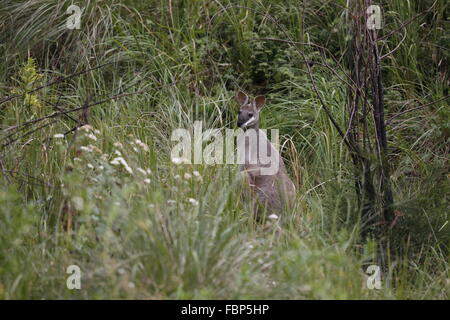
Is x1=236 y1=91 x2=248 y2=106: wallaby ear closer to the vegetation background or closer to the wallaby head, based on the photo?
the wallaby head

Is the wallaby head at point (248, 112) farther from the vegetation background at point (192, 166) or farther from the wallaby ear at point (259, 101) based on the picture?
the vegetation background at point (192, 166)

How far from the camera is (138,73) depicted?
295 inches

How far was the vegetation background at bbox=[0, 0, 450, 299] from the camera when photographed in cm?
377

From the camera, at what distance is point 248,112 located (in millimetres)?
6391

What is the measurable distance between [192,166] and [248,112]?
36.2 inches

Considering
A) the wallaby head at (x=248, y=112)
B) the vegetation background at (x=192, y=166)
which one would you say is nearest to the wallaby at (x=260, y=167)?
the wallaby head at (x=248, y=112)

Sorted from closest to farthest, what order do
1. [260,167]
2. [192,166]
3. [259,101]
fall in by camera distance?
[192,166], [260,167], [259,101]

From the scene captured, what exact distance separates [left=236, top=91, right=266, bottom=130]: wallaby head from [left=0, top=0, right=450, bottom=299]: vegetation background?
22.3 inches

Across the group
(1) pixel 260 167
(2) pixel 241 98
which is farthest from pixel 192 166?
(2) pixel 241 98

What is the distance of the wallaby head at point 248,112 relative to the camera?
633 cm

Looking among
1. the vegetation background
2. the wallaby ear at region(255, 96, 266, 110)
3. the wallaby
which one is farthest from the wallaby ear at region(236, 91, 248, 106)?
the vegetation background

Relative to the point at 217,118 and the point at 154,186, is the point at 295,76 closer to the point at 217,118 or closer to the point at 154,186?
the point at 217,118

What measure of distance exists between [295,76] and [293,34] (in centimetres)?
58

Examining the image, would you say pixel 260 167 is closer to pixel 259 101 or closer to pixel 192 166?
pixel 259 101
